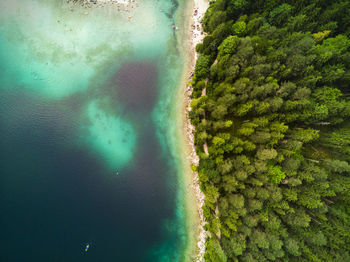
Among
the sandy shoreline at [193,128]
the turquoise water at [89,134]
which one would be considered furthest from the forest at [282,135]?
the turquoise water at [89,134]

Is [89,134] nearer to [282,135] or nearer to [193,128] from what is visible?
[193,128]

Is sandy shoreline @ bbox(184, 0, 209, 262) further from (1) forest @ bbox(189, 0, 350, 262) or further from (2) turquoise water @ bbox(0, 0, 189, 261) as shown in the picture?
(1) forest @ bbox(189, 0, 350, 262)

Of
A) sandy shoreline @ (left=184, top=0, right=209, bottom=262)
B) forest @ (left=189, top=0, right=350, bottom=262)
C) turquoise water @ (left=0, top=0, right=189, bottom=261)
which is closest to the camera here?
forest @ (left=189, top=0, right=350, bottom=262)

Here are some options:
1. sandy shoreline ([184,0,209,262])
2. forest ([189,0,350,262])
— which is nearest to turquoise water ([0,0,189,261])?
sandy shoreline ([184,0,209,262])

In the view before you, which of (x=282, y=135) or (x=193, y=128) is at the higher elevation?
(x=282, y=135)

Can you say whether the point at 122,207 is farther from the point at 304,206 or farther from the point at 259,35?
the point at 259,35

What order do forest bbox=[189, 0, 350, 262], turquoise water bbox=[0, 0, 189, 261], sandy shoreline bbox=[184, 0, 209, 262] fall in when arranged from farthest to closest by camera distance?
sandy shoreline bbox=[184, 0, 209, 262] < turquoise water bbox=[0, 0, 189, 261] < forest bbox=[189, 0, 350, 262]

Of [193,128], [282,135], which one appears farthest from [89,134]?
[282,135]

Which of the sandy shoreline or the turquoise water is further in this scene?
the sandy shoreline

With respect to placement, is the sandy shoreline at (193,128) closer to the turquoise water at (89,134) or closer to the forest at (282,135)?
the turquoise water at (89,134)
